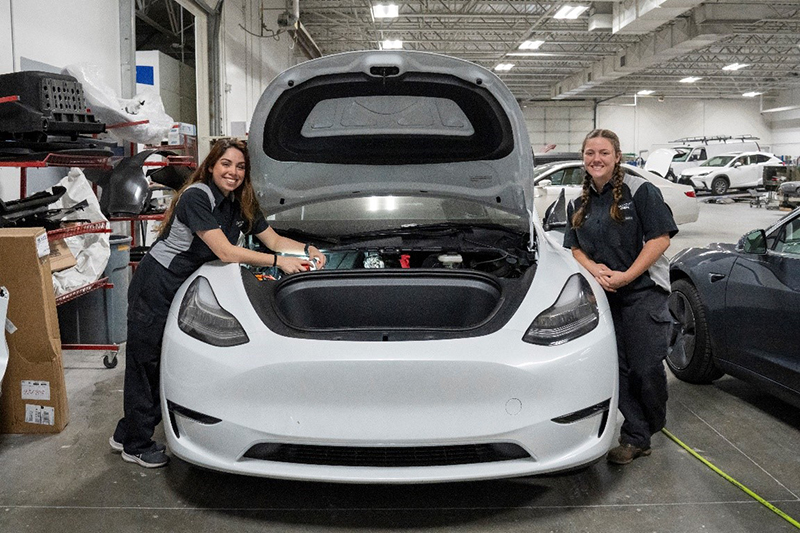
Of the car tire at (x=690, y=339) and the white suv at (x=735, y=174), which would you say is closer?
the car tire at (x=690, y=339)

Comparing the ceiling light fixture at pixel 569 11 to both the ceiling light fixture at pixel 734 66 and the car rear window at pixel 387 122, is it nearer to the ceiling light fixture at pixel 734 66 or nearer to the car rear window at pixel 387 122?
the ceiling light fixture at pixel 734 66

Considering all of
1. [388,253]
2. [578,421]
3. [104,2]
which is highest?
[104,2]

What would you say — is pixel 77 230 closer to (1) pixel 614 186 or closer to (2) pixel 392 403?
(2) pixel 392 403

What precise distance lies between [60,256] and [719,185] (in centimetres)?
2031

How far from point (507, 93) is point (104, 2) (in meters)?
5.20

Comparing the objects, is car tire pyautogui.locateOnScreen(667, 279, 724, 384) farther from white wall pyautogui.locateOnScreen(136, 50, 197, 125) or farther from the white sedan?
white wall pyautogui.locateOnScreen(136, 50, 197, 125)

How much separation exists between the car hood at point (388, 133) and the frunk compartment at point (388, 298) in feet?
2.44

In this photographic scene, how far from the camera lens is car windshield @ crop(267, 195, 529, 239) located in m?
3.39

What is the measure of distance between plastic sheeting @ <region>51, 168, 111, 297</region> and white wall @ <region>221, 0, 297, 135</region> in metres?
6.67

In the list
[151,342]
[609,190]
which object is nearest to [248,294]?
[151,342]

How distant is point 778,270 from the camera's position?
3078 mm

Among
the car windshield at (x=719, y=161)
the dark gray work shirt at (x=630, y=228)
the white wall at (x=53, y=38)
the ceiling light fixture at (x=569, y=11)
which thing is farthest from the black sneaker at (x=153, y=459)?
the car windshield at (x=719, y=161)

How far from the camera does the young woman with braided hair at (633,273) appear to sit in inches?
109

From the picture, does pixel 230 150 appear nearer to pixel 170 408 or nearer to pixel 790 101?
pixel 170 408
